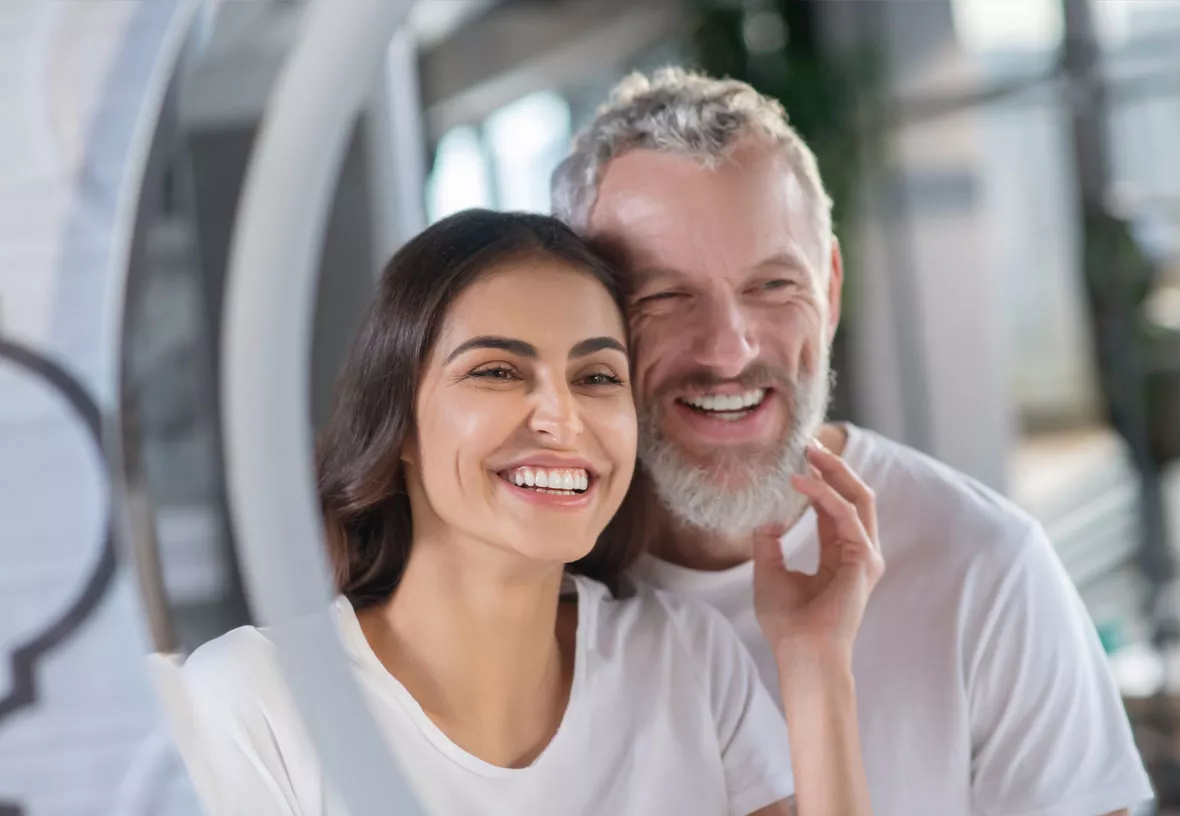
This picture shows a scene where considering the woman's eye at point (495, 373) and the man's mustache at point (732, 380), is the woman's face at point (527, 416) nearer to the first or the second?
the woman's eye at point (495, 373)

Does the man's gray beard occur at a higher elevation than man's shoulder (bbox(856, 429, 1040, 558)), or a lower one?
higher

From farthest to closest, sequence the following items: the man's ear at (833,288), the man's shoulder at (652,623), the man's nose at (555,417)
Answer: the man's ear at (833,288), the man's shoulder at (652,623), the man's nose at (555,417)

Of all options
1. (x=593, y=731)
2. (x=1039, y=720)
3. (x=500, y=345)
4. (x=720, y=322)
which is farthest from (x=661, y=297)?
(x=1039, y=720)

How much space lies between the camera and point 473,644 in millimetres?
694

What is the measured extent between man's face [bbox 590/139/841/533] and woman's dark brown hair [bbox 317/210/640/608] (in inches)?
2.1

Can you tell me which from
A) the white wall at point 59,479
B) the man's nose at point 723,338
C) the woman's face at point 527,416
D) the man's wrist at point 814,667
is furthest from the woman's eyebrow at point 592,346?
the white wall at point 59,479

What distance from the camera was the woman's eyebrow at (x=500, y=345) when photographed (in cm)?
65

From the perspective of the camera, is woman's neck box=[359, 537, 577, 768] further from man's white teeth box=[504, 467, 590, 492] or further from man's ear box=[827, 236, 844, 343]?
man's ear box=[827, 236, 844, 343]

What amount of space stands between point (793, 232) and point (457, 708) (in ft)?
1.17

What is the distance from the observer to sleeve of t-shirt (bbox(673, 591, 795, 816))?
2.44ft

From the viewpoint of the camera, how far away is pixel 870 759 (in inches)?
32.6

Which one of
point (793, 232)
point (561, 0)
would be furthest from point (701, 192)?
point (561, 0)

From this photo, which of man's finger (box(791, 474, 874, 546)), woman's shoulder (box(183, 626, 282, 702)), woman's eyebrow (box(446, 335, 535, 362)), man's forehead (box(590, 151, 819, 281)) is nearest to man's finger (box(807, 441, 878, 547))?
man's finger (box(791, 474, 874, 546))

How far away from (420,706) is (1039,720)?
42 cm
